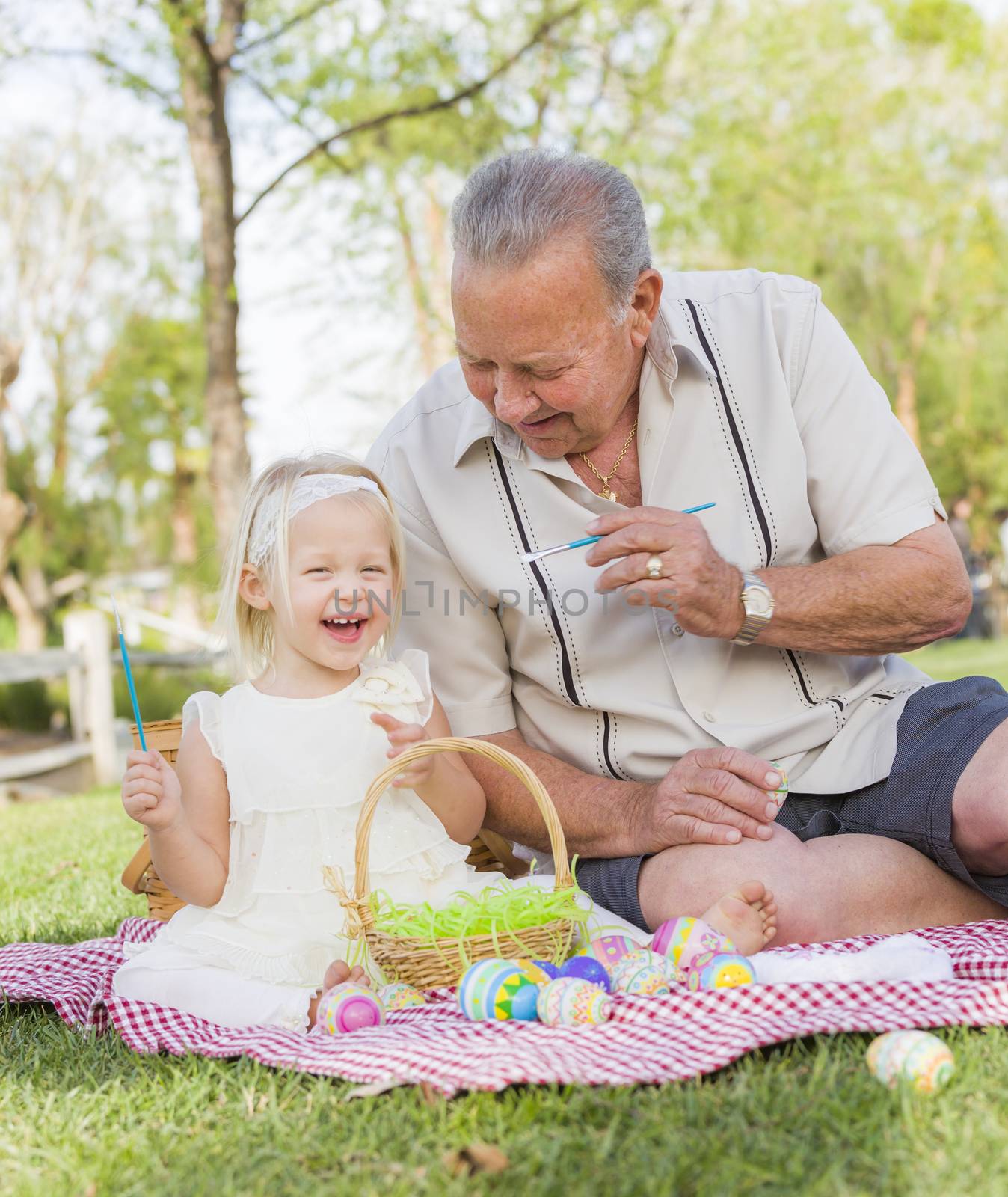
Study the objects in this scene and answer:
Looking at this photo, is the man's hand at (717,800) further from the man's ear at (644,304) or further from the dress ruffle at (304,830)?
the man's ear at (644,304)

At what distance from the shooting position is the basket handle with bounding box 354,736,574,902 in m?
2.28

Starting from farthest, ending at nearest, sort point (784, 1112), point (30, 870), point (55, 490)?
point (55, 490) → point (30, 870) → point (784, 1112)

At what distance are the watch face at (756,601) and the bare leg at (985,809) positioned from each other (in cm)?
51

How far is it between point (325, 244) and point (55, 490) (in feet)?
36.3

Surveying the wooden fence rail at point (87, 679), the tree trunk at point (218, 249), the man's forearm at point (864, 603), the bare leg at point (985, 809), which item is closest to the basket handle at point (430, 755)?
the man's forearm at point (864, 603)

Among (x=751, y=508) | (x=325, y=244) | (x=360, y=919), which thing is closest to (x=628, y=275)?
(x=751, y=508)

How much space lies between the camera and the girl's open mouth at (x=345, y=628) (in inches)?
103

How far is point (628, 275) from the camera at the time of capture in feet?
8.50

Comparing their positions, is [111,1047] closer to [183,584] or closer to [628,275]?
[628,275]

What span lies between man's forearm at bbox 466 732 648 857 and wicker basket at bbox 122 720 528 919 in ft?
0.36

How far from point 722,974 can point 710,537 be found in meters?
1.03

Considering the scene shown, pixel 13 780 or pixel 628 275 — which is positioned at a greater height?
pixel 628 275

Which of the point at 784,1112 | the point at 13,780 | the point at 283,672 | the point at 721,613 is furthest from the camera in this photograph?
the point at 13,780

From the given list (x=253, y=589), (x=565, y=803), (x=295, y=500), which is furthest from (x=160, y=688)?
(x=565, y=803)
